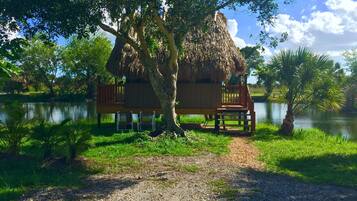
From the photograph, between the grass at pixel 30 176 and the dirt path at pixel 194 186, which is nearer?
the dirt path at pixel 194 186

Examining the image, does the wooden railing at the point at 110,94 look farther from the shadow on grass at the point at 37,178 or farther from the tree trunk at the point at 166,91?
the shadow on grass at the point at 37,178

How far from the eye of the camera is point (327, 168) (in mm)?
10594

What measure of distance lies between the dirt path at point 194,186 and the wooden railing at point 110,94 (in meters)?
8.81

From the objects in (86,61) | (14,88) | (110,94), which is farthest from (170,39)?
(14,88)

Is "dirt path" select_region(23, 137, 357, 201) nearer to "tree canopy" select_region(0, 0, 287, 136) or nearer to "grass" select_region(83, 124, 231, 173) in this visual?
"grass" select_region(83, 124, 231, 173)

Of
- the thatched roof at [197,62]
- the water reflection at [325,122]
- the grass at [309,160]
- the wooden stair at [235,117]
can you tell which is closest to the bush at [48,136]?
the grass at [309,160]

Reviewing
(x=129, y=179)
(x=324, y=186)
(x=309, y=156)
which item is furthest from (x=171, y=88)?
(x=324, y=186)

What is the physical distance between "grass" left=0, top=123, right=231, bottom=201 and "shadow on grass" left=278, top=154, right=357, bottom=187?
2.13m

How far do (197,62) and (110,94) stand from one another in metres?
4.11

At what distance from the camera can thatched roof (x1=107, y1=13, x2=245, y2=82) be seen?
18344mm

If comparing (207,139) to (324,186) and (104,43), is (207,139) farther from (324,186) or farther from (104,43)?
(104,43)

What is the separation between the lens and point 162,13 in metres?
12.4

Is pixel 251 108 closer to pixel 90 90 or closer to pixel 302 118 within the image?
pixel 302 118

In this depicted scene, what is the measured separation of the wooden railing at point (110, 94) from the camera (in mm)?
19156
